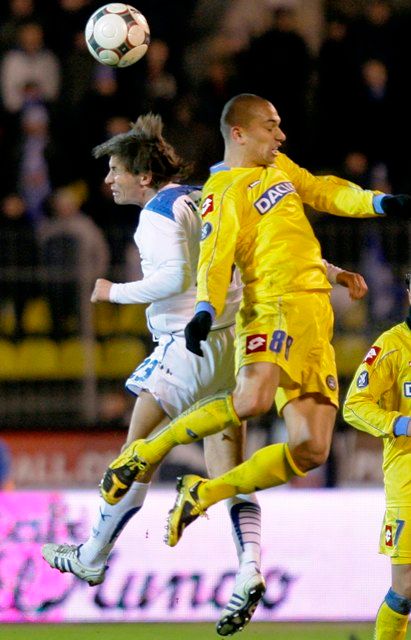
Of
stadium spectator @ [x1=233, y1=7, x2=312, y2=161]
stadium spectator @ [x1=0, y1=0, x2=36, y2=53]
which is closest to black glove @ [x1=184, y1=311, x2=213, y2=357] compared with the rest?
stadium spectator @ [x1=233, y1=7, x2=312, y2=161]

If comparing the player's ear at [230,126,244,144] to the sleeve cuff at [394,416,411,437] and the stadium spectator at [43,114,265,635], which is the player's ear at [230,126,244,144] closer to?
the stadium spectator at [43,114,265,635]

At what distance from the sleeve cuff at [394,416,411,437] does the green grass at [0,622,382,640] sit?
2.10 metres

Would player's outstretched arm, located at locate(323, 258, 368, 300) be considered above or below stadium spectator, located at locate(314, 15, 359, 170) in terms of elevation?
below

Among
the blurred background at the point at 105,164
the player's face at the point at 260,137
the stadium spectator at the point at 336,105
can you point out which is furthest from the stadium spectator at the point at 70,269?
the player's face at the point at 260,137

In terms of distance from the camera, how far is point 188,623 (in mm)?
9086

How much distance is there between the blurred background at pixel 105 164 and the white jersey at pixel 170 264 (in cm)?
388

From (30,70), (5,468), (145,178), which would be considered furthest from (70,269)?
(145,178)

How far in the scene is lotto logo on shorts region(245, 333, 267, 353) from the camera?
6.46 meters

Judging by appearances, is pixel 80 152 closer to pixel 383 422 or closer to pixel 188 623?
pixel 188 623

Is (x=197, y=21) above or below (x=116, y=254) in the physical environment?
above

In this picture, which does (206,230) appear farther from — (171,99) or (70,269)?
(171,99)

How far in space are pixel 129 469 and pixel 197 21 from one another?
7.89 meters

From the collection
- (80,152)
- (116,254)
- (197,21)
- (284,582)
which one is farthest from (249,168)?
(197,21)

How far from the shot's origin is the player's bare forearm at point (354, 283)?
22.2 ft
